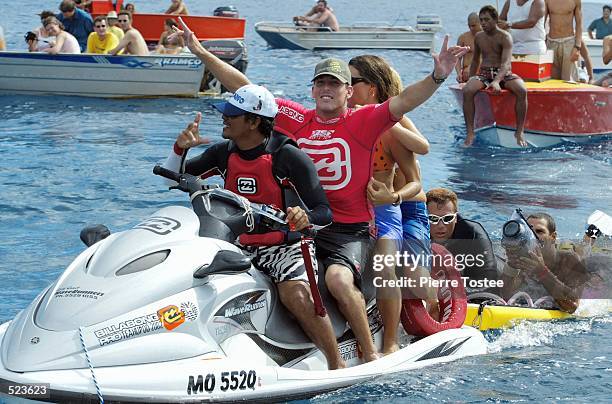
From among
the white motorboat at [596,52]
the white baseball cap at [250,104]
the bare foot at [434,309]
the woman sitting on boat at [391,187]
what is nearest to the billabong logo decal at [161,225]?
the white baseball cap at [250,104]

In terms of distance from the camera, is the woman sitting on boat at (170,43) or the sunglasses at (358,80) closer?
the sunglasses at (358,80)

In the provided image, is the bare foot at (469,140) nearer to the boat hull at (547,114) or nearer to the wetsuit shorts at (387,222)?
the boat hull at (547,114)

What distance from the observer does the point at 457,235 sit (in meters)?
7.06

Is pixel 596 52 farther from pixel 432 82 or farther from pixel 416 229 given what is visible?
pixel 432 82

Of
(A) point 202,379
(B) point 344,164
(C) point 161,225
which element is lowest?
(A) point 202,379

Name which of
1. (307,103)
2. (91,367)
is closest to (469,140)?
(307,103)

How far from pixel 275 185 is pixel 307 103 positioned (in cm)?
1387

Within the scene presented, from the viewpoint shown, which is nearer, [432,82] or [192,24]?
[432,82]

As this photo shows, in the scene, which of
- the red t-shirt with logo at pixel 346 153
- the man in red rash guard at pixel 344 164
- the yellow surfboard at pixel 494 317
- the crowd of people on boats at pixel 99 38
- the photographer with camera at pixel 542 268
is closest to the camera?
the man in red rash guard at pixel 344 164

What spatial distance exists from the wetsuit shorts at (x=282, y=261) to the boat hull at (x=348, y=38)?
24512 millimetres

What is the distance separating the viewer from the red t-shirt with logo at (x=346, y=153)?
5.57 meters

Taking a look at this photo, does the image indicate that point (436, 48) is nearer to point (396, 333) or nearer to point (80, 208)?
point (80, 208)

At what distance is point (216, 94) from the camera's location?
1930 cm

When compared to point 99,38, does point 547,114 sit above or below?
below
